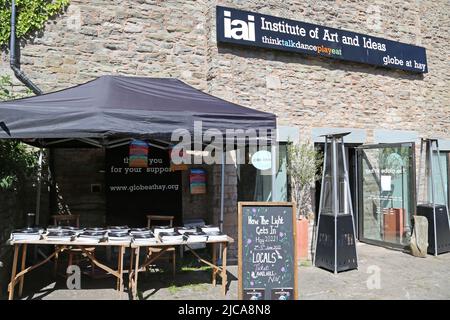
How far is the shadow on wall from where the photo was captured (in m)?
6.63

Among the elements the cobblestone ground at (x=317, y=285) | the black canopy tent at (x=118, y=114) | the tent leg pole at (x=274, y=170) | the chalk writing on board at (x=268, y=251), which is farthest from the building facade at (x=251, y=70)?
the chalk writing on board at (x=268, y=251)

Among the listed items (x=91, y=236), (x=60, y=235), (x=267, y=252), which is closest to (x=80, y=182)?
(x=60, y=235)

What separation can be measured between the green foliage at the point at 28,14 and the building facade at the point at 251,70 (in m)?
0.12

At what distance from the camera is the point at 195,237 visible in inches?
163

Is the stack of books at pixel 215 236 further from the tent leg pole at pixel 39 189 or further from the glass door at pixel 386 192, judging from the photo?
the glass door at pixel 386 192

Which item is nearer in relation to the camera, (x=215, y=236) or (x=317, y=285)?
(x=215, y=236)

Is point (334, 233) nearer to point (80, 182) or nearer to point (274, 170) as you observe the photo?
point (274, 170)

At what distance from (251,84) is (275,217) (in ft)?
11.4

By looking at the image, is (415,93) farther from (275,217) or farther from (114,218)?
(114,218)

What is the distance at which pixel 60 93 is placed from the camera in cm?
430

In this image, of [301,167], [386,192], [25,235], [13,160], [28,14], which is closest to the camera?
[25,235]

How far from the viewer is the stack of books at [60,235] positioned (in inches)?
154

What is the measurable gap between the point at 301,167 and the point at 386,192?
1871 millimetres
